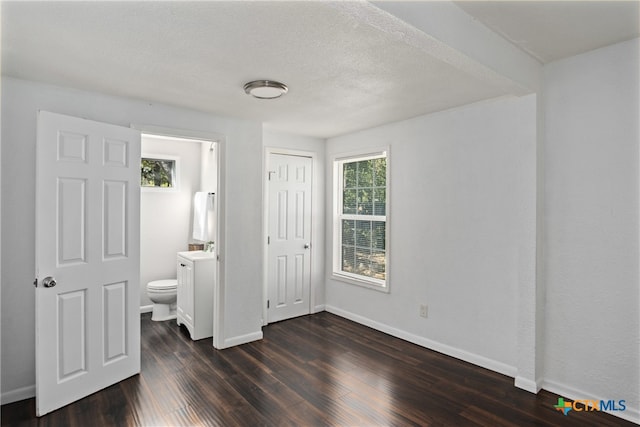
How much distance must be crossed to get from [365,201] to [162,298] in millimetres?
2762

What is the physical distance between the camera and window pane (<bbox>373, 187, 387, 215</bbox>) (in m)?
4.08

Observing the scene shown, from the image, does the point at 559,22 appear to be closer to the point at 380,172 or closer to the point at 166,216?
the point at 380,172

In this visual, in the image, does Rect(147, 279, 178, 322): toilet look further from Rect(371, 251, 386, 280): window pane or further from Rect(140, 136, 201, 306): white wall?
Rect(371, 251, 386, 280): window pane

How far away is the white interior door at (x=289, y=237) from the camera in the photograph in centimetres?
432

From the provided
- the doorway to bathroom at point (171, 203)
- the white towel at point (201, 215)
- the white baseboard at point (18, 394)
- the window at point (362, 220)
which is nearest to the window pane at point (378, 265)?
the window at point (362, 220)

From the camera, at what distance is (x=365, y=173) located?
4320 millimetres

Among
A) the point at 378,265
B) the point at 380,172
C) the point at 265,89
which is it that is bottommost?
the point at 378,265

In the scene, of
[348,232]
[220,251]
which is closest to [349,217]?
[348,232]

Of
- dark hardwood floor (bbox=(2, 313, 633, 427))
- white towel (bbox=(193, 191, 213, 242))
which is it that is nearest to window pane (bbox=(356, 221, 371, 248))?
dark hardwood floor (bbox=(2, 313, 633, 427))

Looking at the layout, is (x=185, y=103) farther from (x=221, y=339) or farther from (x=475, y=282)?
(x=475, y=282)

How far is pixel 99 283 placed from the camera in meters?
2.71

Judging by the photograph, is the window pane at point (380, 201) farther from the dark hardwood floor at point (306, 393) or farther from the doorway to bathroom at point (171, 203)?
the doorway to bathroom at point (171, 203)

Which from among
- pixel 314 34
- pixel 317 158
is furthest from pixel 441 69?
pixel 317 158

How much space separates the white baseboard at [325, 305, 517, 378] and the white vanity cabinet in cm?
169
